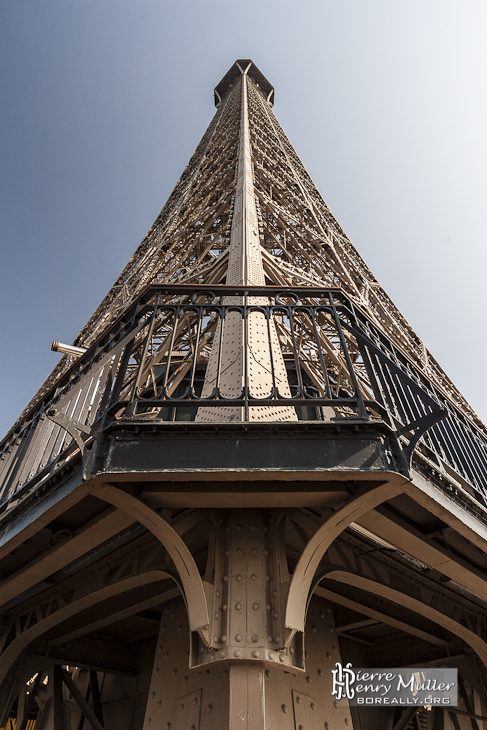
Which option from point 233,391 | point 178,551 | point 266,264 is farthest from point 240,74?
point 178,551

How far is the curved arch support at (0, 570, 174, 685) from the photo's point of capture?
3.48 metres

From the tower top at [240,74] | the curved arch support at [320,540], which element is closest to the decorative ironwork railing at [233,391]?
the curved arch support at [320,540]

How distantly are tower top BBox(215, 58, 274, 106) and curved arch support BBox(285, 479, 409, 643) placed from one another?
39133 millimetres

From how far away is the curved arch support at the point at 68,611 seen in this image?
3.48m

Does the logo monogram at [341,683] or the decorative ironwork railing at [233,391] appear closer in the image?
the decorative ironwork railing at [233,391]

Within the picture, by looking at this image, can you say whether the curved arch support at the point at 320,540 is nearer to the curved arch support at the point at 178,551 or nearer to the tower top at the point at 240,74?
the curved arch support at the point at 178,551

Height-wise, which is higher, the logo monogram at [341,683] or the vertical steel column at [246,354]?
the vertical steel column at [246,354]

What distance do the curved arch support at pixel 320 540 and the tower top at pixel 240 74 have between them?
128 ft

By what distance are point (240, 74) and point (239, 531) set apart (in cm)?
3965

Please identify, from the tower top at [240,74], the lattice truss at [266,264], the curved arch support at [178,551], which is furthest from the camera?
the tower top at [240,74]

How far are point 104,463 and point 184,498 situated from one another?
1.72ft

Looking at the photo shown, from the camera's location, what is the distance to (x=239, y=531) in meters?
2.65

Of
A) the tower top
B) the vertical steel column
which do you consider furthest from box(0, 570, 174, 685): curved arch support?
the tower top

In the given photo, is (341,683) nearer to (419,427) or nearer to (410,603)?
(410,603)
